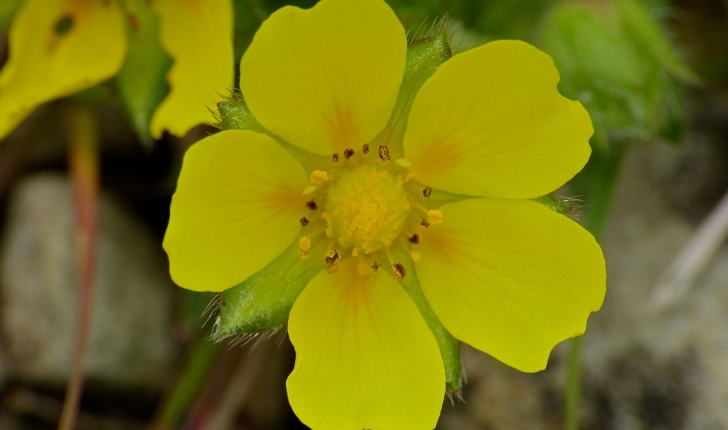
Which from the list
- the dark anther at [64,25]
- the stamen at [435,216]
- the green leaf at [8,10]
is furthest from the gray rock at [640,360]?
the green leaf at [8,10]

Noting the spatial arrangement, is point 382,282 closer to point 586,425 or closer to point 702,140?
point 586,425

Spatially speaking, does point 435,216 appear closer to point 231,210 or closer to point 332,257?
point 332,257

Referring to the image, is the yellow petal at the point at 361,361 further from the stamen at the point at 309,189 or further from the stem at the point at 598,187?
the stem at the point at 598,187

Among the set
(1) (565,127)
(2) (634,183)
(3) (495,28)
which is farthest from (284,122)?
(2) (634,183)

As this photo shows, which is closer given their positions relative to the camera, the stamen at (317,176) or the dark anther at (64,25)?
the stamen at (317,176)

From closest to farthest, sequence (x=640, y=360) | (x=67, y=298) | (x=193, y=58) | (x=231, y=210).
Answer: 1. (x=231, y=210)
2. (x=193, y=58)
3. (x=640, y=360)
4. (x=67, y=298)

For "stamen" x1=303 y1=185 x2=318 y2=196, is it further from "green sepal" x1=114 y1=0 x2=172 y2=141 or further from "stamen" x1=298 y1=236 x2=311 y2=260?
"green sepal" x1=114 y1=0 x2=172 y2=141

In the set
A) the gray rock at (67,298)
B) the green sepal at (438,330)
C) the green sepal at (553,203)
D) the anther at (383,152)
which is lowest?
the gray rock at (67,298)

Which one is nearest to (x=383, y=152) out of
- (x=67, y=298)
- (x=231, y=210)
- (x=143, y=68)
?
(x=231, y=210)
